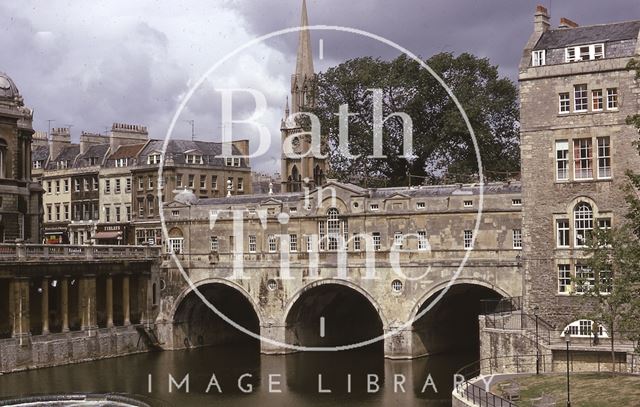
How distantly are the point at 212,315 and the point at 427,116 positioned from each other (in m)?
21.8

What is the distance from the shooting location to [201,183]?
279 feet

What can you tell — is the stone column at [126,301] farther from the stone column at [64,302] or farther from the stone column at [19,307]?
the stone column at [19,307]

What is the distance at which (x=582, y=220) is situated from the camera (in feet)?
151

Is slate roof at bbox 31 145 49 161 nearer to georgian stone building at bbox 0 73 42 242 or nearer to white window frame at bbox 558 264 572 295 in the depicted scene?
georgian stone building at bbox 0 73 42 242

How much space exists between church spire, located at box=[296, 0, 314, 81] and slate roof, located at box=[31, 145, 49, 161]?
26919 mm

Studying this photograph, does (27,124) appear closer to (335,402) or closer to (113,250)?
(113,250)

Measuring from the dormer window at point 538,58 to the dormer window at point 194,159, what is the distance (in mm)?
42974

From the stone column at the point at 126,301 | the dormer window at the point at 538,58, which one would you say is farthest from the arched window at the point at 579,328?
the stone column at the point at 126,301

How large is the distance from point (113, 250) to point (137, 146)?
1025 inches

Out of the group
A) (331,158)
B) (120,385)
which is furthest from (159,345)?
(331,158)

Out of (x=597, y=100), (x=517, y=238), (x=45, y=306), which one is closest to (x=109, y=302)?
(x=45, y=306)

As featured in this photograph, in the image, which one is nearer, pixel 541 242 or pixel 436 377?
pixel 541 242

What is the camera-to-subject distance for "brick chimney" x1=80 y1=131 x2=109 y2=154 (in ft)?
306

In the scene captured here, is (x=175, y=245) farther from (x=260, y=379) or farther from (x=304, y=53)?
(x=304, y=53)
